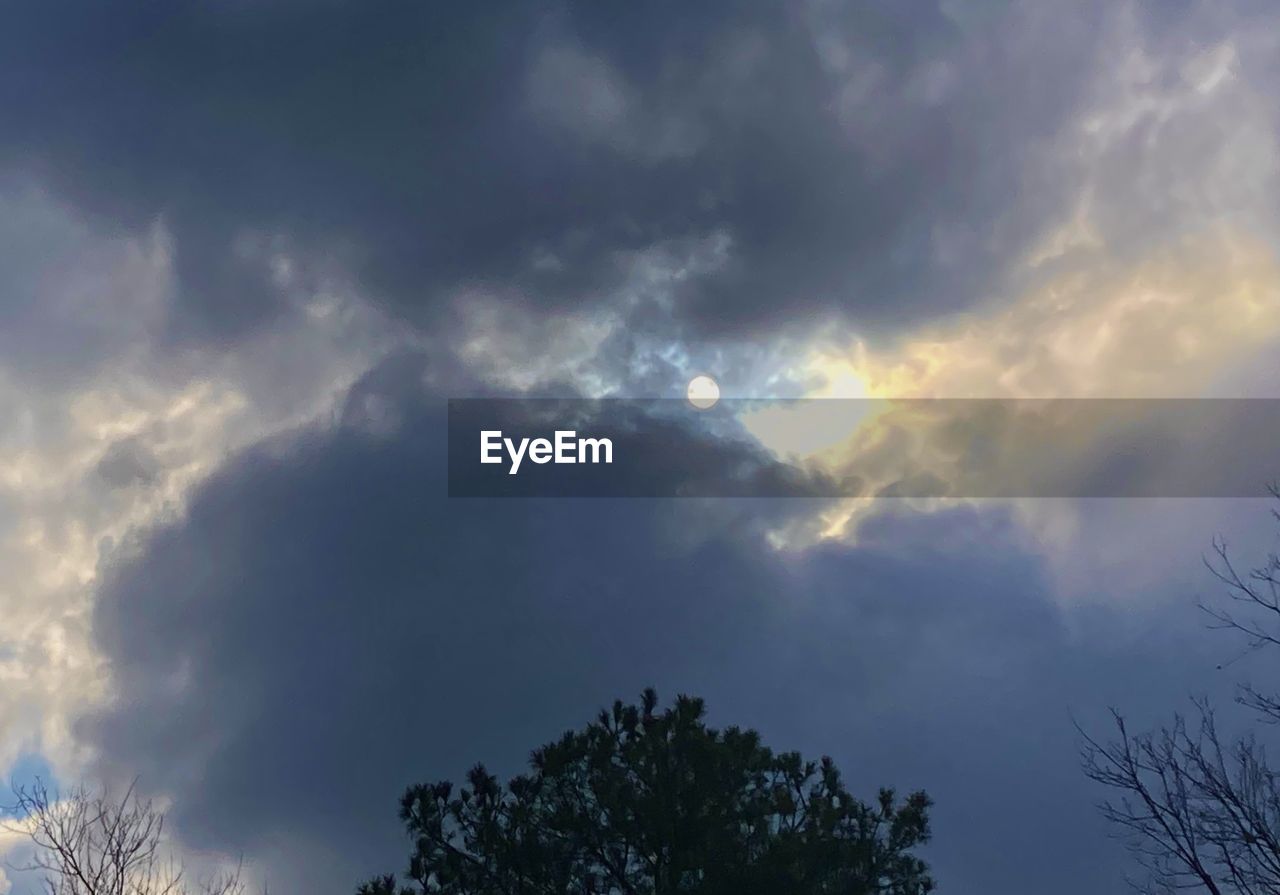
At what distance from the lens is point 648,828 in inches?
765

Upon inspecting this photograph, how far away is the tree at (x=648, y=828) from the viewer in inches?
744

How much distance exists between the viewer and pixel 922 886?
68.5 feet

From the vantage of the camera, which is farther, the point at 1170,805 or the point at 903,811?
the point at 903,811

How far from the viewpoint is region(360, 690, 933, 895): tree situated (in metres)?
18.9

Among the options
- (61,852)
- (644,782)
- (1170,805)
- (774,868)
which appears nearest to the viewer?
(1170,805)

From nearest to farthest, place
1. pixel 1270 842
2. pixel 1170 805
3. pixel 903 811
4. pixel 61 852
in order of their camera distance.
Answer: pixel 1270 842
pixel 1170 805
pixel 61 852
pixel 903 811

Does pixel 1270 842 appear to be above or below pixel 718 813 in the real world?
below

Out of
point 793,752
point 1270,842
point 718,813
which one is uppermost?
point 793,752

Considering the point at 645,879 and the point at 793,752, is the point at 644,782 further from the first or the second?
the point at 793,752

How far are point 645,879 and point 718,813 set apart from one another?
182 cm

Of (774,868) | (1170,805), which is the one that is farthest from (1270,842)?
(774,868)

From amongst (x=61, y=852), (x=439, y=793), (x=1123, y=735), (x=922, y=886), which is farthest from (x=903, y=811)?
(x=61, y=852)

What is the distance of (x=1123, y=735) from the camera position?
9.77 metres

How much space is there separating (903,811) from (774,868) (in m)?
4.35
